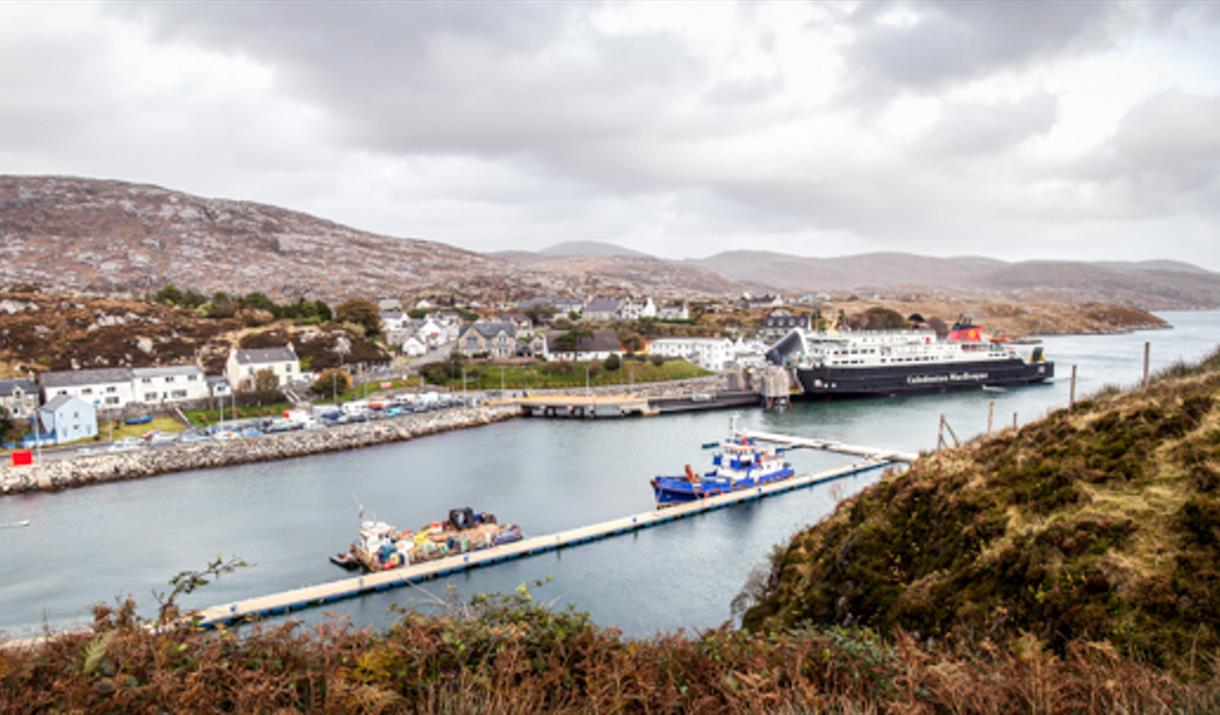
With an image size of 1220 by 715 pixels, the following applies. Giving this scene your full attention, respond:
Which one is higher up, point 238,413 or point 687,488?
point 238,413

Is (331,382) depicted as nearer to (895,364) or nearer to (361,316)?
(361,316)

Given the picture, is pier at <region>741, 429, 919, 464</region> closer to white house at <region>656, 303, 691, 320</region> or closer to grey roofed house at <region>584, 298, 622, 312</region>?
white house at <region>656, 303, 691, 320</region>

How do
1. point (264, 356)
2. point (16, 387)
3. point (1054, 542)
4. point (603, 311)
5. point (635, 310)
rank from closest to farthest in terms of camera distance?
point (1054, 542)
point (16, 387)
point (264, 356)
point (603, 311)
point (635, 310)

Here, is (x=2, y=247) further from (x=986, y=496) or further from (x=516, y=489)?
(x=986, y=496)

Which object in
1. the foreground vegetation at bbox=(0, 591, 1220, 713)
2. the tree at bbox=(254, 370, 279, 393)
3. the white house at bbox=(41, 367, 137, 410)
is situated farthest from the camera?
the tree at bbox=(254, 370, 279, 393)

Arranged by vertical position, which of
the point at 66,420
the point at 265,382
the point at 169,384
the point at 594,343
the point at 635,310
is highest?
the point at 635,310

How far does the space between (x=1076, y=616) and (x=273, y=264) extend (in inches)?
4452

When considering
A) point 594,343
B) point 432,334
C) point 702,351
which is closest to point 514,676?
point 594,343

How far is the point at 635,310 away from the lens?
7188 centimetres

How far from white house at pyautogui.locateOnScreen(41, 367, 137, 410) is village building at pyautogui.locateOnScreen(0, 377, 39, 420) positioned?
2.35ft

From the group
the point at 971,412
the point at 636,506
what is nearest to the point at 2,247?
the point at 636,506

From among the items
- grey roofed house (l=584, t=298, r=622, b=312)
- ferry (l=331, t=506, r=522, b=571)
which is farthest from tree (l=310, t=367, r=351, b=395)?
grey roofed house (l=584, t=298, r=622, b=312)

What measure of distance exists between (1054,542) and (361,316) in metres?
51.1

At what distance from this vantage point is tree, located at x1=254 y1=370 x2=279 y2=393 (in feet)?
114
